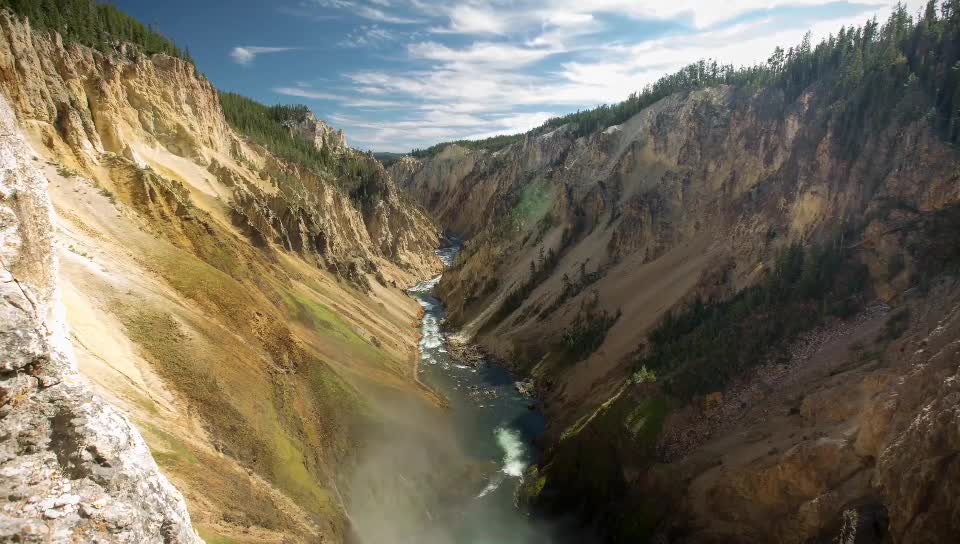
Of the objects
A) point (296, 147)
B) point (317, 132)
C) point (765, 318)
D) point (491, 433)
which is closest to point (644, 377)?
point (765, 318)

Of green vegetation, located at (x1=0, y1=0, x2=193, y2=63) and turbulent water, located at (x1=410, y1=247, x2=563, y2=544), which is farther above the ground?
green vegetation, located at (x1=0, y1=0, x2=193, y2=63)

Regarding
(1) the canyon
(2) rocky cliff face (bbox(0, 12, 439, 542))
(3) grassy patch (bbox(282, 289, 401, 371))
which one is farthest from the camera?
(3) grassy patch (bbox(282, 289, 401, 371))

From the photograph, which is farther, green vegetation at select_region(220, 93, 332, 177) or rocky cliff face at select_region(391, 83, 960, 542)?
green vegetation at select_region(220, 93, 332, 177)

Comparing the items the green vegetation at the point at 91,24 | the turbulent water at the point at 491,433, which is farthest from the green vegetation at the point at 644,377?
the green vegetation at the point at 91,24

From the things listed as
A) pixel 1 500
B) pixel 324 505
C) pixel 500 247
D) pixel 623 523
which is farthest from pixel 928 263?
pixel 500 247

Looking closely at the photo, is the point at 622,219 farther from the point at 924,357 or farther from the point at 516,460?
the point at 924,357

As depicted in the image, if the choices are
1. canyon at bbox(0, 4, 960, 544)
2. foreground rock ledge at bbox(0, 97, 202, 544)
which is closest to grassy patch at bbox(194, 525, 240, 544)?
canyon at bbox(0, 4, 960, 544)

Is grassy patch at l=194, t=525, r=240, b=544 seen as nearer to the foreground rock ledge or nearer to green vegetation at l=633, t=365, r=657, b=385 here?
the foreground rock ledge

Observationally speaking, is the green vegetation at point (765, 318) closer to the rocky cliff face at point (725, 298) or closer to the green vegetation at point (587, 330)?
the rocky cliff face at point (725, 298)
